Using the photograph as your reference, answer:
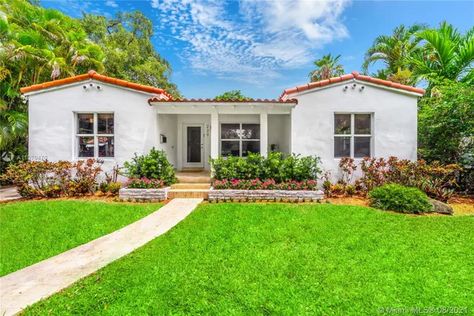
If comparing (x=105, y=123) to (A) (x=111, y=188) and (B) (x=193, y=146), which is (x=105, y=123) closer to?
(A) (x=111, y=188)

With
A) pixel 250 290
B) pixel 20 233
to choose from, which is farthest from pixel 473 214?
pixel 20 233

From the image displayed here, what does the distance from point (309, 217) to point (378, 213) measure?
232 cm

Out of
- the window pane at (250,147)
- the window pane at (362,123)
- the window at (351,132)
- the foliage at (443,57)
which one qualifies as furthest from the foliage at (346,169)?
the foliage at (443,57)

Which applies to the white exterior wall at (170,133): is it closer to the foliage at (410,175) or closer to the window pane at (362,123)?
the window pane at (362,123)

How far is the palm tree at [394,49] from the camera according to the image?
1725 centimetres

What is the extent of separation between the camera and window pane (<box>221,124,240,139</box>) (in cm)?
1272

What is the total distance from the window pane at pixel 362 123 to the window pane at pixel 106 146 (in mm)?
10812

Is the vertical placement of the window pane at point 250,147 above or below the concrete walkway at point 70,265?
above

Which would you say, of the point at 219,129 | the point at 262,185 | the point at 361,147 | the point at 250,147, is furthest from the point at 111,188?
the point at 361,147

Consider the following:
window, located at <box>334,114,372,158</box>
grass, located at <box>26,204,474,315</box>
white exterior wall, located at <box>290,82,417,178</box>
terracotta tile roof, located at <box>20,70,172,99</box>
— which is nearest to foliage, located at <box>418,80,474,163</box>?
white exterior wall, located at <box>290,82,417,178</box>

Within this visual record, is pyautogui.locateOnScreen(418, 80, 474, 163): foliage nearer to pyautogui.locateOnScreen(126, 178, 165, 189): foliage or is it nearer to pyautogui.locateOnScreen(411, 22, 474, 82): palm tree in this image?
pyautogui.locateOnScreen(411, 22, 474, 82): palm tree

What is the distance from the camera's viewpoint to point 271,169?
1003 centimetres

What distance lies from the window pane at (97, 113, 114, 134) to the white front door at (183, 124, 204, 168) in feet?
13.1

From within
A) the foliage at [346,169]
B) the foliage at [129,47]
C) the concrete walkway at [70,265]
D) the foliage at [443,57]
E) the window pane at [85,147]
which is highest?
the foliage at [129,47]
